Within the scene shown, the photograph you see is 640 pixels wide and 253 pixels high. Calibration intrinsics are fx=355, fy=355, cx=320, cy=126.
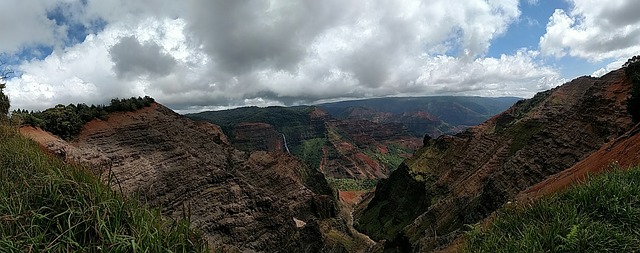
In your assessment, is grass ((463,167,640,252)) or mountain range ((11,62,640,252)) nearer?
grass ((463,167,640,252))

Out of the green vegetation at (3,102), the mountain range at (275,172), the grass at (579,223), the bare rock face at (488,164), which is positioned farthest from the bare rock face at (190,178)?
the grass at (579,223)

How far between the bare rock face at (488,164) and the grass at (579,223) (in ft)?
47.8

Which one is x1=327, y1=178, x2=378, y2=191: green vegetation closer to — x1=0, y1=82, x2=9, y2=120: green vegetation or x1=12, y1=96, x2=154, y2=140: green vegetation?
x1=12, y1=96, x2=154, y2=140: green vegetation

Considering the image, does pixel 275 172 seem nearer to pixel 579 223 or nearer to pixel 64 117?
pixel 64 117

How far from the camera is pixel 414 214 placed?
233 ft

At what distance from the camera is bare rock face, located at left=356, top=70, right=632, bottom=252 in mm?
32344

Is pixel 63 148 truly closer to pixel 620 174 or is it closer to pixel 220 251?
pixel 220 251

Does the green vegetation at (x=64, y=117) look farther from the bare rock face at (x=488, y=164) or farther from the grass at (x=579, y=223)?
the grass at (x=579, y=223)

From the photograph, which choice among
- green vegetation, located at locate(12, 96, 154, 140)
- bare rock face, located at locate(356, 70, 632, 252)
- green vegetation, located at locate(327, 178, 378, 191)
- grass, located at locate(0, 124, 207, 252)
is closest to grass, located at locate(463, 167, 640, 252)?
grass, located at locate(0, 124, 207, 252)

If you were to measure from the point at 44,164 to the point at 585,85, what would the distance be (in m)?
96.7

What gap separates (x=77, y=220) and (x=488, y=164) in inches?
2278

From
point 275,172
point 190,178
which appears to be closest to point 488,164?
point 275,172

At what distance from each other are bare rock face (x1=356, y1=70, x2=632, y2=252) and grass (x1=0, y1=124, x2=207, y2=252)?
19947 mm

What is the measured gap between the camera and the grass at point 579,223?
21.4 ft
